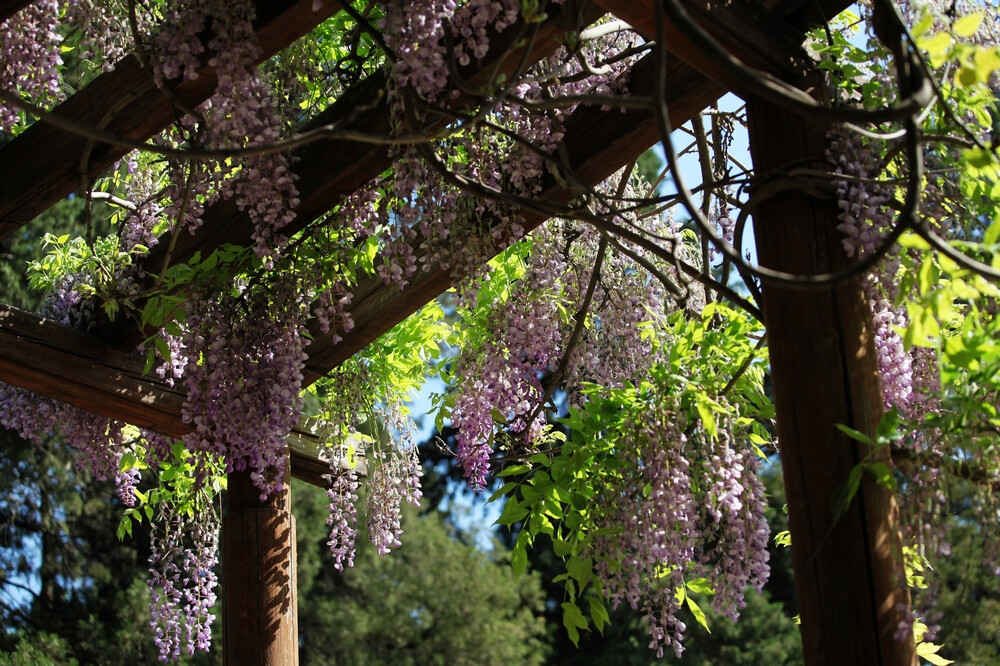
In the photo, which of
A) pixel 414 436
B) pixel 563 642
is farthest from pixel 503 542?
pixel 414 436

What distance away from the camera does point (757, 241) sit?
2.11 m

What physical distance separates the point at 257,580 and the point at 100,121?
65.0 inches

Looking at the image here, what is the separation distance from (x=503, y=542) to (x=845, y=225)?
1152 cm

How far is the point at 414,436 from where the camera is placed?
4121 mm

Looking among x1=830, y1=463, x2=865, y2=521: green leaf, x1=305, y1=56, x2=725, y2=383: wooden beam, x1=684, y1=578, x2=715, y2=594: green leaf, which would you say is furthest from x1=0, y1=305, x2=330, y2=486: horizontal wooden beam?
x1=830, y1=463, x2=865, y2=521: green leaf

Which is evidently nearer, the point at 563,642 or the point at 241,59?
the point at 241,59

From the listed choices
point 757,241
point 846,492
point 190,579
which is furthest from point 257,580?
point 846,492

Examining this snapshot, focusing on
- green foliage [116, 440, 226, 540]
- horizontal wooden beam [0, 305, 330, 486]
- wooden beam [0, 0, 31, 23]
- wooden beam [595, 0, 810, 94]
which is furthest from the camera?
green foliage [116, 440, 226, 540]

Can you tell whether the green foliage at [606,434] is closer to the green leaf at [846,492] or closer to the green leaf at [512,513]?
the green leaf at [512,513]

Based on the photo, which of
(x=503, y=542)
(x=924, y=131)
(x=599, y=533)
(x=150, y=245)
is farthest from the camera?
(x=503, y=542)

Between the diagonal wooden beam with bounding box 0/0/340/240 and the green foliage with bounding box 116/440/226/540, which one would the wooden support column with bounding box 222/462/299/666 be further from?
the diagonal wooden beam with bounding box 0/0/340/240

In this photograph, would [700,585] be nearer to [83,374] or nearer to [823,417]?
[823,417]

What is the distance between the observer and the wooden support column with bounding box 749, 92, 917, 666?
1.83 meters

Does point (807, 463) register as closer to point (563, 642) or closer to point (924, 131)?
point (924, 131)
